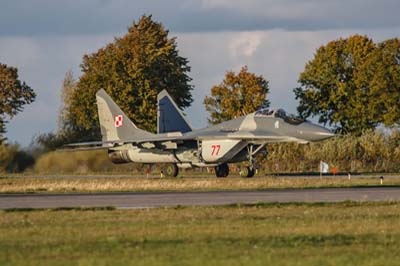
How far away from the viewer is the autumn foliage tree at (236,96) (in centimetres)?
8244

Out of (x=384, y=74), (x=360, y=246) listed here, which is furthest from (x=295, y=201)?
(x=384, y=74)

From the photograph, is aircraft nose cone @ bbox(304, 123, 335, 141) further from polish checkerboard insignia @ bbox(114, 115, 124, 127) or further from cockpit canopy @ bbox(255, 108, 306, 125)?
polish checkerboard insignia @ bbox(114, 115, 124, 127)

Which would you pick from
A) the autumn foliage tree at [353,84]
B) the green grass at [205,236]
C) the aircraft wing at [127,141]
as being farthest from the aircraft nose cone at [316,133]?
the autumn foliage tree at [353,84]

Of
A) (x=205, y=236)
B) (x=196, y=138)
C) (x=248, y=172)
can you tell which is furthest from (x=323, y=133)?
(x=205, y=236)

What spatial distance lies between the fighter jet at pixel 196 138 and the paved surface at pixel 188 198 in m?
12.6

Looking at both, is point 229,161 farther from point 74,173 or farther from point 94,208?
point 94,208

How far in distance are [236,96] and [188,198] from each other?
2042 inches

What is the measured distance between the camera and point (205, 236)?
1950cm

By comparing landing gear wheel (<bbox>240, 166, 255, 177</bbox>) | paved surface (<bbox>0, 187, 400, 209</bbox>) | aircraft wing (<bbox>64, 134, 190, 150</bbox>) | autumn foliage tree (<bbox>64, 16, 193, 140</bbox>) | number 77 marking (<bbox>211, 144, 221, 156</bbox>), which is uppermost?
autumn foliage tree (<bbox>64, 16, 193, 140</bbox>)

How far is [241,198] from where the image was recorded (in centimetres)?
3191

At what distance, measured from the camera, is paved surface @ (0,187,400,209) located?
29734 mm

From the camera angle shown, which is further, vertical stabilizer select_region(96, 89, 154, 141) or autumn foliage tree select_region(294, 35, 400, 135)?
autumn foliage tree select_region(294, 35, 400, 135)

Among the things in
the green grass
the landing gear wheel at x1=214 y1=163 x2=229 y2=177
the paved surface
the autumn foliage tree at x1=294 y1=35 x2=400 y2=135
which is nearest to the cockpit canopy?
the landing gear wheel at x1=214 y1=163 x2=229 y2=177

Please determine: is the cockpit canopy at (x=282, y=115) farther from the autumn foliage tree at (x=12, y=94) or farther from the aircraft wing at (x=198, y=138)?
the autumn foliage tree at (x=12, y=94)
